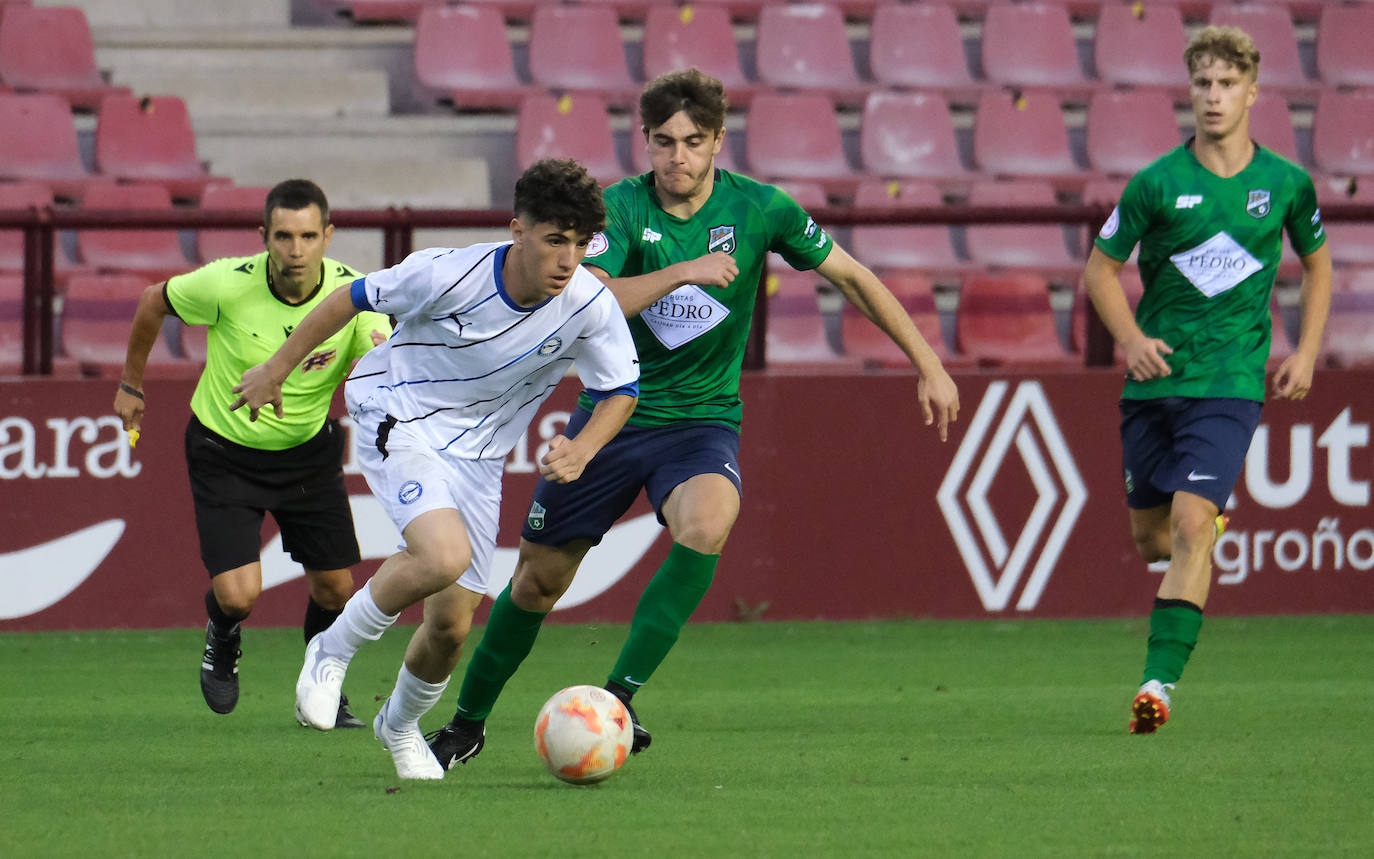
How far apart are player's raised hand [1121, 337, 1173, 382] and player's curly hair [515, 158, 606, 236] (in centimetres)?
238

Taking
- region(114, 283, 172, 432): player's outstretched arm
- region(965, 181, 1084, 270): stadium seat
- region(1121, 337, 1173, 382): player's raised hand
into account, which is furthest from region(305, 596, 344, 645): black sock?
region(965, 181, 1084, 270): stadium seat

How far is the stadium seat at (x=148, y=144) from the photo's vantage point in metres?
11.5

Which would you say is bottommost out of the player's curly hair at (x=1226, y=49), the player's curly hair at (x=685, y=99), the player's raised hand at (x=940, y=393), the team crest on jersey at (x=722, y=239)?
the player's raised hand at (x=940, y=393)

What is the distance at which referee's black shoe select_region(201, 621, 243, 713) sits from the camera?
6.66 meters

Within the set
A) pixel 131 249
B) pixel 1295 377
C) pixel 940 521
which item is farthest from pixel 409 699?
pixel 131 249

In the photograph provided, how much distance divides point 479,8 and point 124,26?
7.97 feet

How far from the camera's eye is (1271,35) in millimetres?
13969

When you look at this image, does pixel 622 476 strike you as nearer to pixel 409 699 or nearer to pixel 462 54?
pixel 409 699

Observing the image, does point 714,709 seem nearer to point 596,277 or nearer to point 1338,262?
point 596,277

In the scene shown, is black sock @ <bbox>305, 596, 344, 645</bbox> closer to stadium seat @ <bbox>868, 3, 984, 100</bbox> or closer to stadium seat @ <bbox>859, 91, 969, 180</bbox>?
stadium seat @ <bbox>859, 91, 969, 180</bbox>

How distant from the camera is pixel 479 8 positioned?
1271 centimetres

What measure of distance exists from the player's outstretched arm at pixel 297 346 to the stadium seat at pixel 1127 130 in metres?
8.89

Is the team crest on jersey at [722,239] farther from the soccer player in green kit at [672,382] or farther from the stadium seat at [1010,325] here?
the stadium seat at [1010,325]

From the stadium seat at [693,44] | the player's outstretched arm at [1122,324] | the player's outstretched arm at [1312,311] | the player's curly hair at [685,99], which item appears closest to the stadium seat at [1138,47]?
the stadium seat at [693,44]
